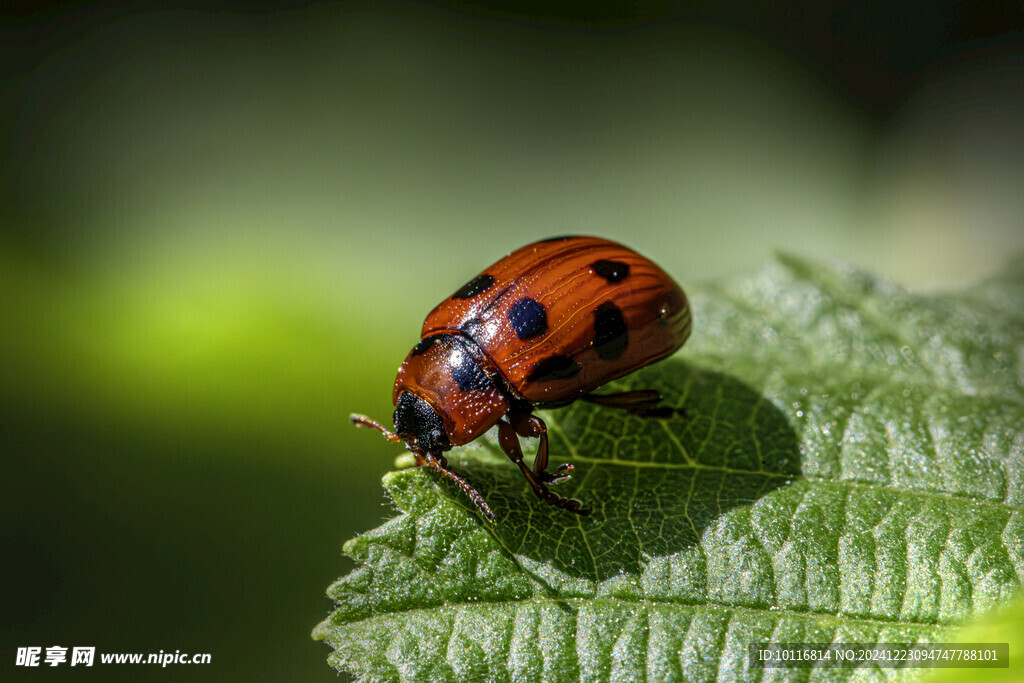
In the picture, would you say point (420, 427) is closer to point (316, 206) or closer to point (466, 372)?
point (466, 372)

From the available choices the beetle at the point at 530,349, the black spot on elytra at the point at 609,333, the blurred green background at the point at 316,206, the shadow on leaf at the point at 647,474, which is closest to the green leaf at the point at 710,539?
the shadow on leaf at the point at 647,474

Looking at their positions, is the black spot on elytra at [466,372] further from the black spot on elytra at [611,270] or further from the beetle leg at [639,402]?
the black spot on elytra at [611,270]

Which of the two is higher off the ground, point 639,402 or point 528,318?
point 528,318
